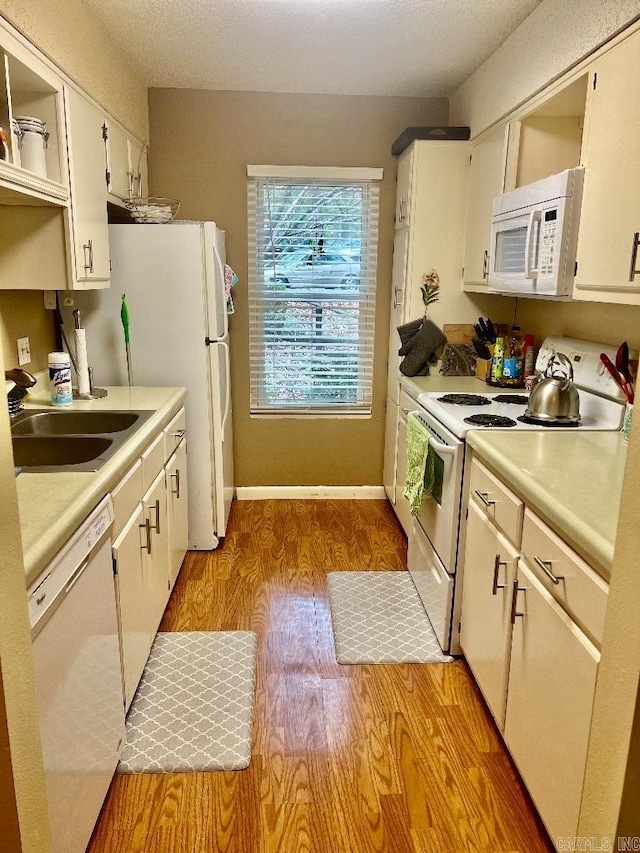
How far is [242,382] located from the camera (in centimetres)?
404

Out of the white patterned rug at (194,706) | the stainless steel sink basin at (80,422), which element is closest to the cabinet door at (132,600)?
the white patterned rug at (194,706)

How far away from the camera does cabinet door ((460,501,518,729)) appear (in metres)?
1.86

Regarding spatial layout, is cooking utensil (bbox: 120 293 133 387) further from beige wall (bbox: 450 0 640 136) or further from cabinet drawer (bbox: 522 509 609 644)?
cabinet drawer (bbox: 522 509 609 644)

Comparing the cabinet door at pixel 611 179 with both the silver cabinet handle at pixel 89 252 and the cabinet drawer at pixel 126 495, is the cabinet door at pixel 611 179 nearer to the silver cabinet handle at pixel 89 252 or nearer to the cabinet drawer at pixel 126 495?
the cabinet drawer at pixel 126 495

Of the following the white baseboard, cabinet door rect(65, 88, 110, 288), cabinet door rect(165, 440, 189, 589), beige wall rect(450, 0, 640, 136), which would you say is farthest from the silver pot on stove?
the white baseboard

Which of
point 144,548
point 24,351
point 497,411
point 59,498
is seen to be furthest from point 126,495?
point 497,411

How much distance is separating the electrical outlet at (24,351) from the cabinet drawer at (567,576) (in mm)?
2065

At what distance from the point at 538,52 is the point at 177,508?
7.97ft

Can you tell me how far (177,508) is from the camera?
290 centimetres

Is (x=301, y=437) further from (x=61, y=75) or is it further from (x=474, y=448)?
(x=61, y=75)

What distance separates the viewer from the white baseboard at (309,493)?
420cm

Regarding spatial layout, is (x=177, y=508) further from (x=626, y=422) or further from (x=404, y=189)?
(x=404, y=189)

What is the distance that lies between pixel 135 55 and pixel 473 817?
3474mm

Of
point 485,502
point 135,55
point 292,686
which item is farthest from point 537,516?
point 135,55
